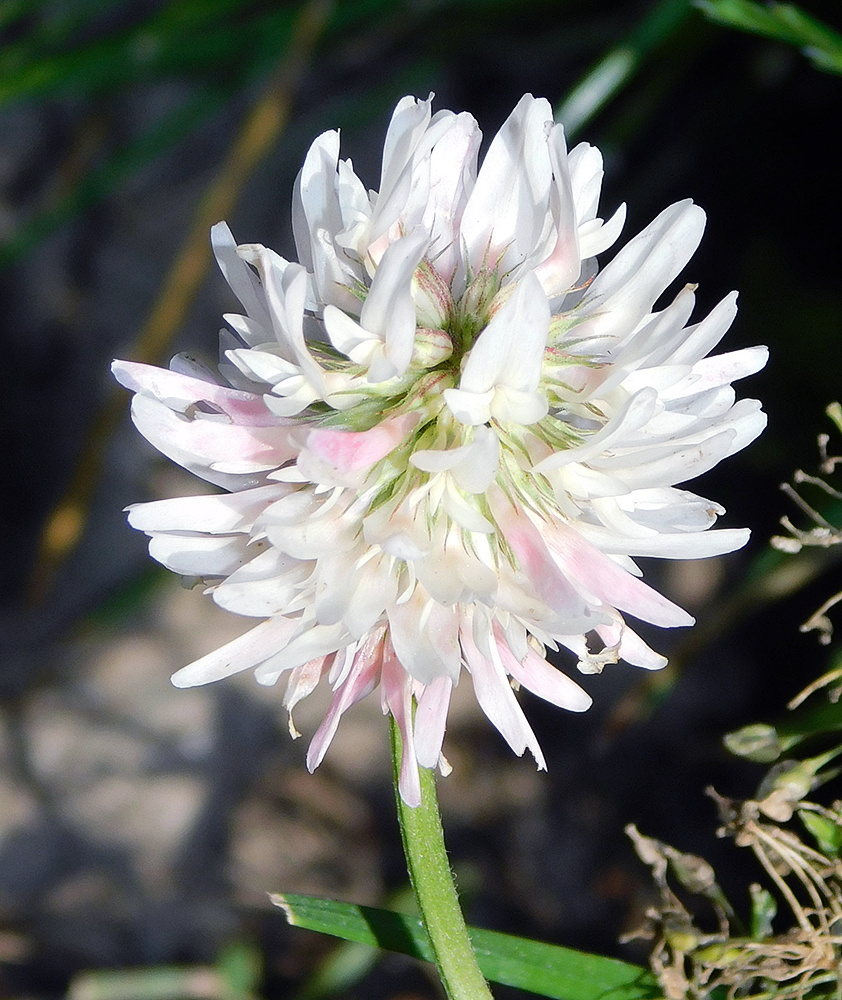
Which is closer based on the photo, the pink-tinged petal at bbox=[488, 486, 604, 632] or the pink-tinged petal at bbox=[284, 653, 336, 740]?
the pink-tinged petal at bbox=[488, 486, 604, 632]

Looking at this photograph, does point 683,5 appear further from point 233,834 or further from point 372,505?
point 233,834

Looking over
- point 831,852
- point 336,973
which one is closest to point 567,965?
point 831,852

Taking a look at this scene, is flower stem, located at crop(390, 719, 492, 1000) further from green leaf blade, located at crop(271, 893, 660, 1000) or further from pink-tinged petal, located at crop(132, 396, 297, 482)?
pink-tinged petal, located at crop(132, 396, 297, 482)

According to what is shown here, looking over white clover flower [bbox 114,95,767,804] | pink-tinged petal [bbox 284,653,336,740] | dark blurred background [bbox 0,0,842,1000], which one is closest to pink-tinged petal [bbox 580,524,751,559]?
white clover flower [bbox 114,95,767,804]

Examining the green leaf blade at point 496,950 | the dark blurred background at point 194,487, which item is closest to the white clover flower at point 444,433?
the green leaf blade at point 496,950

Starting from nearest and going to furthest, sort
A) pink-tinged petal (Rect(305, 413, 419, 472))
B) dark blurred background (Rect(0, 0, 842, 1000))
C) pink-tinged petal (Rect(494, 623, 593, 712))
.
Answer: pink-tinged petal (Rect(305, 413, 419, 472)) < pink-tinged petal (Rect(494, 623, 593, 712)) < dark blurred background (Rect(0, 0, 842, 1000))

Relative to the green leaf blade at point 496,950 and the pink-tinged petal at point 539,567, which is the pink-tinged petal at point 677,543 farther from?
the green leaf blade at point 496,950

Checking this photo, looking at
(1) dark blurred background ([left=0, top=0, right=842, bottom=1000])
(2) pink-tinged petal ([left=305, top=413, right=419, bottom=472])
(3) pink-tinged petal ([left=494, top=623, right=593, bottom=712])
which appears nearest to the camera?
(2) pink-tinged petal ([left=305, top=413, right=419, bottom=472])

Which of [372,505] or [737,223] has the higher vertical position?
[737,223]
